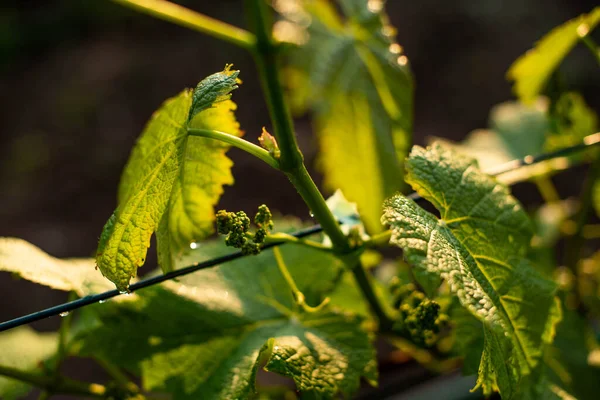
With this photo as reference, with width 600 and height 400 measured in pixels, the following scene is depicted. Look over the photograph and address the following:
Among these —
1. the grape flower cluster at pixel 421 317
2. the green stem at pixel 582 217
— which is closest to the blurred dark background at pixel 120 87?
the green stem at pixel 582 217

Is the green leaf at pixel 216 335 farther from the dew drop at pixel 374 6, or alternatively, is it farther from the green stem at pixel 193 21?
the dew drop at pixel 374 6

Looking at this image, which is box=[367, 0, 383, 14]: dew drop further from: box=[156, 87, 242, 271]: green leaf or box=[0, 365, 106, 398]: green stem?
box=[0, 365, 106, 398]: green stem

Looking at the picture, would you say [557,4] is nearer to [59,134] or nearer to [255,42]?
[59,134]

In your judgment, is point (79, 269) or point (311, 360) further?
point (79, 269)

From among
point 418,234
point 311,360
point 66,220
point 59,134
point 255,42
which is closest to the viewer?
point 418,234

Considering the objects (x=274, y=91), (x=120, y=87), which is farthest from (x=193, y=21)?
(x=120, y=87)

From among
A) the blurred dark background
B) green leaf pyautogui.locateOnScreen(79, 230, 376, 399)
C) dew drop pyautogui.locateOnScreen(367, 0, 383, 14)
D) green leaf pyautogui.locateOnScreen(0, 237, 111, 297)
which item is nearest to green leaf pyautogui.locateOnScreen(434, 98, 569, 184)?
dew drop pyautogui.locateOnScreen(367, 0, 383, 14)

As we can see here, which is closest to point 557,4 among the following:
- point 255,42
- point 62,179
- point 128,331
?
point 62,179
